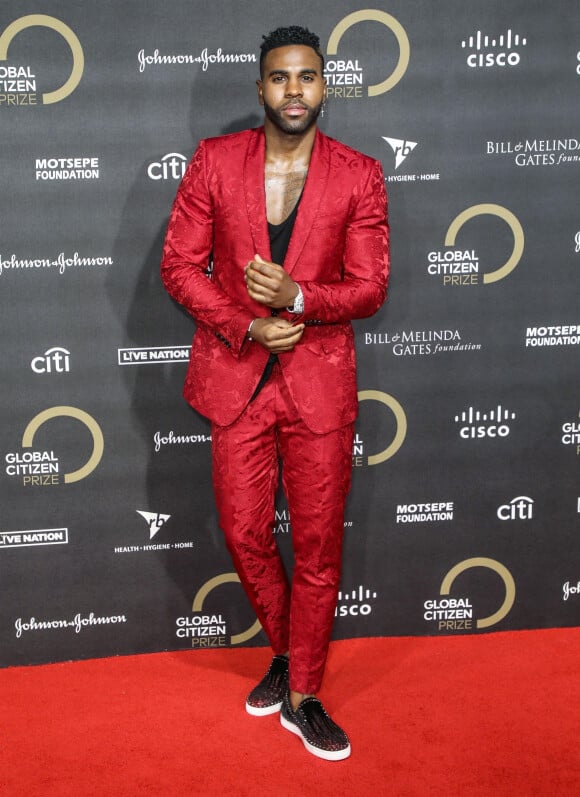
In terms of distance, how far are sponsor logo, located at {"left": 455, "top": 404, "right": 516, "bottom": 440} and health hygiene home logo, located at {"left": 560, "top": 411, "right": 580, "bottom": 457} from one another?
21cm

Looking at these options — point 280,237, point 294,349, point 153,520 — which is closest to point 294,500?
point 294,349

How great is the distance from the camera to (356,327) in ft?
10.9

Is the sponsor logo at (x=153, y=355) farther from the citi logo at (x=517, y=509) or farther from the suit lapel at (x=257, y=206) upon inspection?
the citi logo at (x=517, y=509)

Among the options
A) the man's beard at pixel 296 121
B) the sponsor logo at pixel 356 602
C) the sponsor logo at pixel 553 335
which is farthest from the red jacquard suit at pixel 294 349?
the sponsor logo at pixel 553 335

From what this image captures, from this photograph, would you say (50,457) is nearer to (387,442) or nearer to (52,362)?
(52,362)

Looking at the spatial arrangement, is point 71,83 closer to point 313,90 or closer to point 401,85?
point 313,90

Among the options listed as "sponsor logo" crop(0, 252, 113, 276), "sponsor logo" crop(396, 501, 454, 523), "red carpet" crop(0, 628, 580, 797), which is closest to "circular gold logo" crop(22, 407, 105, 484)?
"sponsor logo" crop(0, 252, 113, 276)

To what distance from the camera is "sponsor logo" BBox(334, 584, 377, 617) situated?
3539 millimetres

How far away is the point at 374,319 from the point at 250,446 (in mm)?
783

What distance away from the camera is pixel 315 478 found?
284 cm

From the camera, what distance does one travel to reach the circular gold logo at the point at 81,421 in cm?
325

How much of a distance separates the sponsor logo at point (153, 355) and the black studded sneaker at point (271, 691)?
111 cm

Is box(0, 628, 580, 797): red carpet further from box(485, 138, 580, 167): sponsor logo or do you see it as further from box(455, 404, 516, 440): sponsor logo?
box(485, 138, 580, 167): sponsor logo

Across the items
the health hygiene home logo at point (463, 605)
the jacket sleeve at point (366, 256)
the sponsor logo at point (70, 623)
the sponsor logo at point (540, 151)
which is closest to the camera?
the jacket sleeve at point (366, 256)
